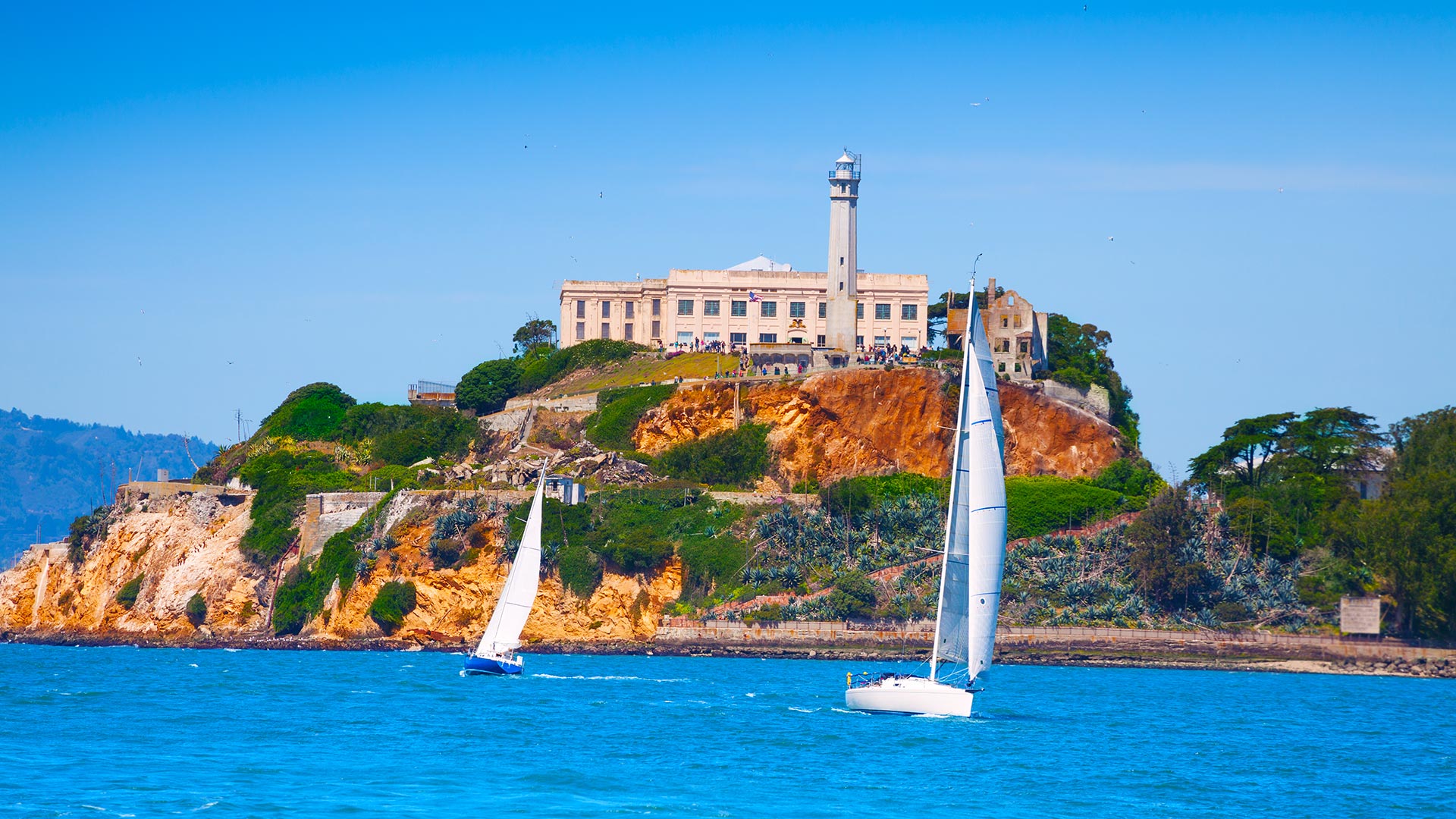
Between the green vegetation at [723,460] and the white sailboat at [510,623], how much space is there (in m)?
21.6

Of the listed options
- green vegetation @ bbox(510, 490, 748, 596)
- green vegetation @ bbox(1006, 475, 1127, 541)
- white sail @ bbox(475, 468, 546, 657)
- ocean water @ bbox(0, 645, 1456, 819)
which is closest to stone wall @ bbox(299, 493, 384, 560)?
green vegetation @ bbox(510, 490, 748, 596)

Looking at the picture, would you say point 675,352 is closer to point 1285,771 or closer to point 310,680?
point 310,680

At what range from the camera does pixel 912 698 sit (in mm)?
42188

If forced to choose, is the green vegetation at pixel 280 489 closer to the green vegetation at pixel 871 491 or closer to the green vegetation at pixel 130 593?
the green vegetation at pixel 130 593

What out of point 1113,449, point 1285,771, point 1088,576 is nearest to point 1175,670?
point 1088,576

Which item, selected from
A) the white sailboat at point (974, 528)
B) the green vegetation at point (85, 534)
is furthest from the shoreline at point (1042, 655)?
the white sailboat at point (974, 528)

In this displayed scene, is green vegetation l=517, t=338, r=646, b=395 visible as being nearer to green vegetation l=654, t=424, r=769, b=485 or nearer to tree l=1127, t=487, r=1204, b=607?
green vegetation l=654, t=424, r=769, b=485

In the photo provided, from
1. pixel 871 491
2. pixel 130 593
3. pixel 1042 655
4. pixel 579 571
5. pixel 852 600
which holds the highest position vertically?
pixel 871 491

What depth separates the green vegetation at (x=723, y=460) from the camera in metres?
78.6

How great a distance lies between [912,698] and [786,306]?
51295 millimetres

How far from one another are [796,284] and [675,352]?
24.0 ft

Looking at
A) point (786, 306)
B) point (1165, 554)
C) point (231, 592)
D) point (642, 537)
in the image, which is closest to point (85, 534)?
point (231, 592)

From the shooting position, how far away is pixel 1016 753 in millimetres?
39312

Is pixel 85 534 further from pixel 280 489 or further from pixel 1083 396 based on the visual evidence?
pixel 1083 396
